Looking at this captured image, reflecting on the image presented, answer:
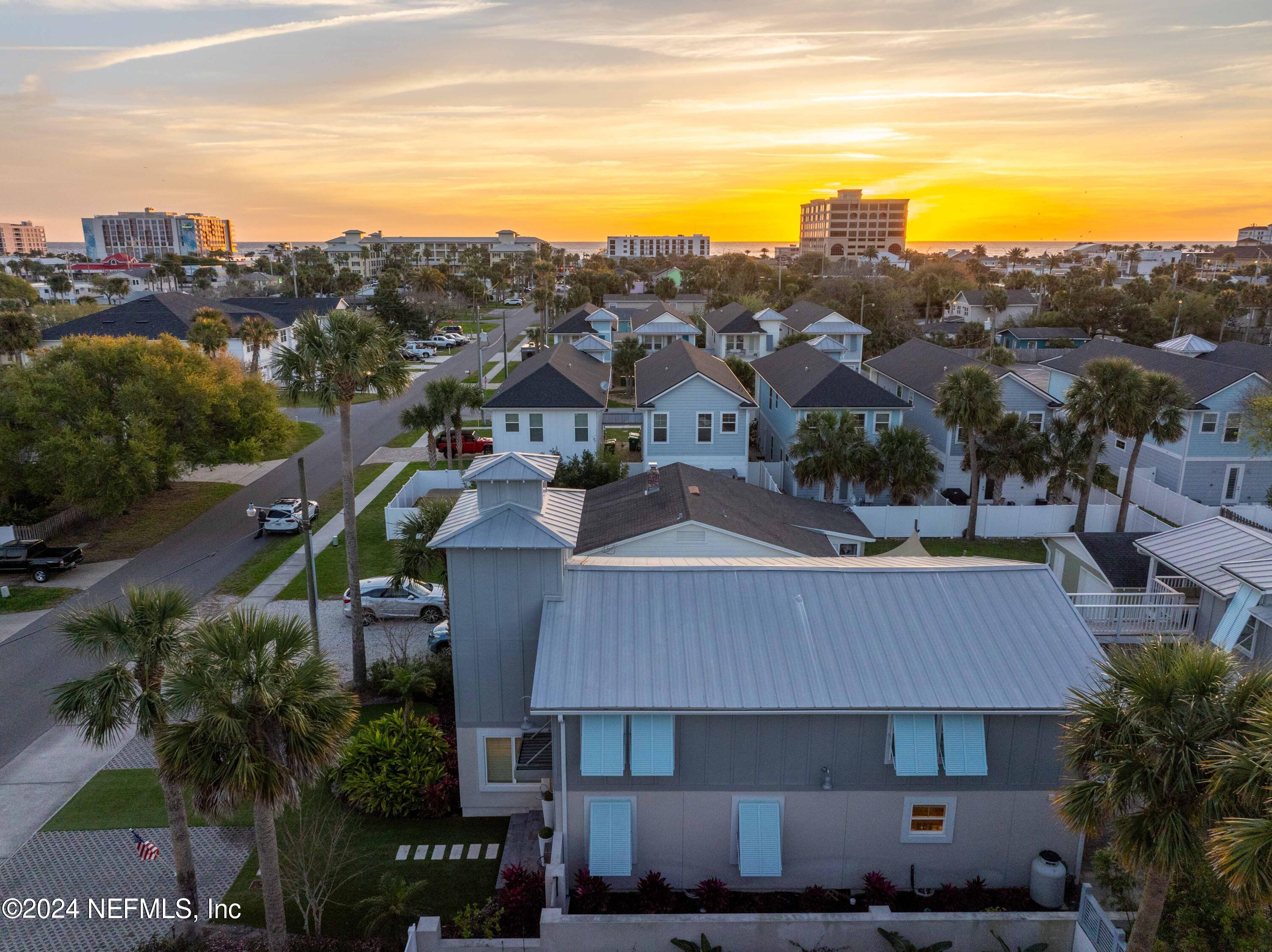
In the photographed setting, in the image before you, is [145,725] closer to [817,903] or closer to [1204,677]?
[817,903]

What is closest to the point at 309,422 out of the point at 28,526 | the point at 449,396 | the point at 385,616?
the point at 449,396

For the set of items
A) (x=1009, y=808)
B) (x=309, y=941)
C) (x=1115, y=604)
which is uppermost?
(x=1115, y=604)

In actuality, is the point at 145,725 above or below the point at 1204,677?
below

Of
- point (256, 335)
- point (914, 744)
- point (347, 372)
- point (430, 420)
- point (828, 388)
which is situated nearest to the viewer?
point (914, 744)

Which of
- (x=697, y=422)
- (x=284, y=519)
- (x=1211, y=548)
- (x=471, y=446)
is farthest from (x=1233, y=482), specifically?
(x=284, y=519)

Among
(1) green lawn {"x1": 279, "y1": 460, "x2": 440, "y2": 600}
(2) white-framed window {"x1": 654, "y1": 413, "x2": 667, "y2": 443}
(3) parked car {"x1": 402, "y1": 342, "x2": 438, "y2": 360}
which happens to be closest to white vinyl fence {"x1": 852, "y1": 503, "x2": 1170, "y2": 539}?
(2) white-framed window {"x1": 654, "y1": 413, "x2": 667, "y2": 443}

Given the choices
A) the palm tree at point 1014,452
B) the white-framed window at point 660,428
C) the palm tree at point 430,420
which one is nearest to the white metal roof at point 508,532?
the white-framed window at point 660,428

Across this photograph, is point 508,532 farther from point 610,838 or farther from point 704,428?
point 704,428
